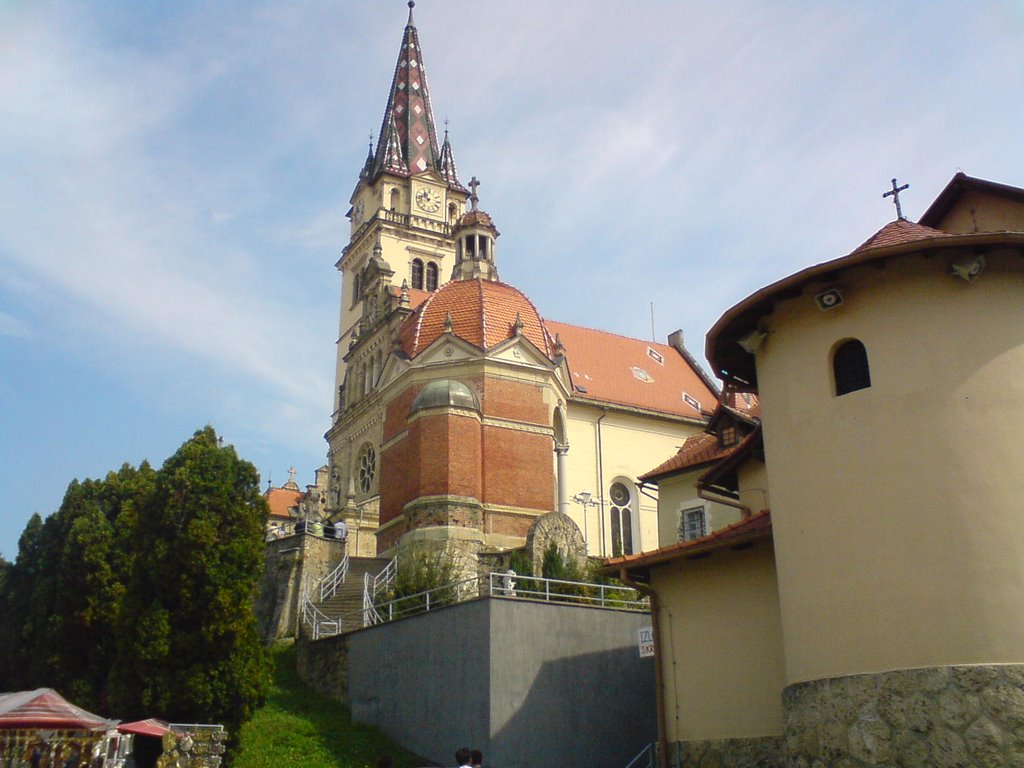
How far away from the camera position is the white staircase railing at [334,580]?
101ft

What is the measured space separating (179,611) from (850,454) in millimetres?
13380

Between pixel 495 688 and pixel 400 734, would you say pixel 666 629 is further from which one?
pixel 400 734

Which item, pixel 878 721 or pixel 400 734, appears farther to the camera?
pixel 400 734

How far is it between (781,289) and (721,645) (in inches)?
252

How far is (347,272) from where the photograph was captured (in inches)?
2896

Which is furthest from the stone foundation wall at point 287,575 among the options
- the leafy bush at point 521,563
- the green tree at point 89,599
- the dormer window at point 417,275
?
the dormer window at point 417,275

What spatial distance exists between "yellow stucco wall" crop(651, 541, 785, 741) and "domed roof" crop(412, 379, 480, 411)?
15.7m

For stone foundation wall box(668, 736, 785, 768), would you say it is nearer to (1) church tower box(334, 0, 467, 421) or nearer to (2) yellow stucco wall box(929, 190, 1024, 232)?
(2) yellow stucco wall box(929, 190, 1024, 232)

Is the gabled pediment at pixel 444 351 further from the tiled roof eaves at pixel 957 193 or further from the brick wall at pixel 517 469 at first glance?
the tiled roof eaves at pixel 957 193

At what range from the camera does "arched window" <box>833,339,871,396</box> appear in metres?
14.5

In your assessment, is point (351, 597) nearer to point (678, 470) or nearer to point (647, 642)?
point (678, 470)

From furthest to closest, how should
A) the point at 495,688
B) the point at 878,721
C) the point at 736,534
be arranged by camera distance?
the point at 495,688, the point at 736,534, the point at 878,721

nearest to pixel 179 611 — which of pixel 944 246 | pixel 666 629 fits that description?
pixel 666 629

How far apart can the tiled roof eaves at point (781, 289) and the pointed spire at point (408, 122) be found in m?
59.7
